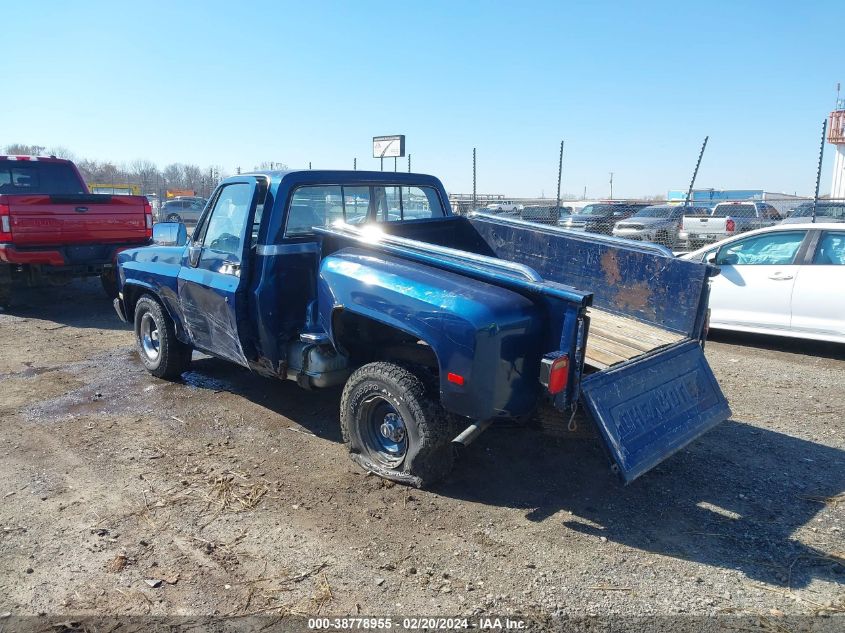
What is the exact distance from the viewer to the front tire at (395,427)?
12.1 ft

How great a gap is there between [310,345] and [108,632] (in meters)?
2.16

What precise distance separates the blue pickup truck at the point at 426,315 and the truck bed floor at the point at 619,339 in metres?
0.02

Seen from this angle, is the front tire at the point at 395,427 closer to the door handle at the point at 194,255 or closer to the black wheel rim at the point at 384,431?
the black wheel rim at the point at 384,431

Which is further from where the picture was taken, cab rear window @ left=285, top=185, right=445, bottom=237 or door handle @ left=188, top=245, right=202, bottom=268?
door handle @ left=188, top=245, right=202, bottom=268

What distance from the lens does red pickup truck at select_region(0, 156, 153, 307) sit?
8.57 meters

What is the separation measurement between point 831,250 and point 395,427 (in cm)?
578

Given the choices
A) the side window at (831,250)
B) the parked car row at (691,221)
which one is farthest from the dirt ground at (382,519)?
the parked car row at (691,221)

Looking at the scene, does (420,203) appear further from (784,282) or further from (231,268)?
(784,282)

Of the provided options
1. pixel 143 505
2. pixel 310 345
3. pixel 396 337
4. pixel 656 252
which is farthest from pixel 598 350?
pixel 143 505

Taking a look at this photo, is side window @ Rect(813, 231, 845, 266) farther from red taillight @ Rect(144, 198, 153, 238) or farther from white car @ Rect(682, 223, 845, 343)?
red taillight @ Rect(144, 198, 153, 238)

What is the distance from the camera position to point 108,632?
2684 millimetres

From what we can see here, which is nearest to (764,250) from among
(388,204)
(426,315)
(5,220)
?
(388,204)

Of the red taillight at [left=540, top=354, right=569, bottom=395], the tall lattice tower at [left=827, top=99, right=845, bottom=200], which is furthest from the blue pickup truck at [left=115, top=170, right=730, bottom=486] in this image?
the tall lattice tower at [left=827, top=99, right=845, bottom=200]

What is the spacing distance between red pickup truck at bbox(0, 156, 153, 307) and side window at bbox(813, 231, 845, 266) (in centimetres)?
943
